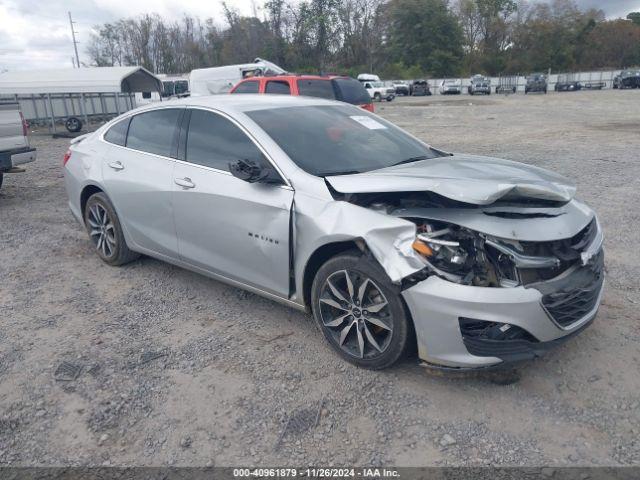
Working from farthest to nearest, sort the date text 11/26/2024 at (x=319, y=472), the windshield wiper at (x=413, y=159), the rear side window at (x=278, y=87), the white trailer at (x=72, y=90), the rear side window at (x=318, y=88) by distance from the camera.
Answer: the white trailer at (x=72, y=90) < the rear side window at (x=318, y=88) < the rear side window at (x=278, y=87) < the windshield wiper at (x=413, y=159) < the date text 11/26/2024 at (x=319, y=472)

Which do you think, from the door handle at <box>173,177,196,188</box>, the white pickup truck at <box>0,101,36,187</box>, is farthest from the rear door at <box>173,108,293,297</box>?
the white pickup truck at <box>0,101,36,187</box>

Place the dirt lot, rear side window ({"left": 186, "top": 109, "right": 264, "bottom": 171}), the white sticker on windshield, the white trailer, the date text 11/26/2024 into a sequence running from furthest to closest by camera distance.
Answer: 1. the white trailer
2. the white sticker on windshield
3. rear side window ({"left": 186, "top": 109, "right": 264, "bottom": 171})
4. the dirt lot
5. the date text 11/26/2024

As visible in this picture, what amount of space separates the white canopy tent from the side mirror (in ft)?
57.0

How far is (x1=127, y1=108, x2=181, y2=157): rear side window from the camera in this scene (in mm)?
4473

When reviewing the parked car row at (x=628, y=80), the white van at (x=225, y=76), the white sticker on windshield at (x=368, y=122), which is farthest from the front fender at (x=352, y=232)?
the parked car row at (x=628, y=80)

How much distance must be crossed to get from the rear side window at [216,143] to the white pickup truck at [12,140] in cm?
475

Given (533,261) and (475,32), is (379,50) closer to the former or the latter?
(475,32)

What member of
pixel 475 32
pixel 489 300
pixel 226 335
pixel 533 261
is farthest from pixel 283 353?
pixel 475 32

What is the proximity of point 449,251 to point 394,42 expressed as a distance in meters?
76.4

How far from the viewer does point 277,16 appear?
6488 cm

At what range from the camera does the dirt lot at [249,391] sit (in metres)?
2.64

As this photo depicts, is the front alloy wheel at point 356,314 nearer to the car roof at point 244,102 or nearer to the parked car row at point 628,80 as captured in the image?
the car roof at point 244,102

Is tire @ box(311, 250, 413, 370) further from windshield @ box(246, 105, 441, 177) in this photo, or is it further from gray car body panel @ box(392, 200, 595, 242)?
windshield @ box(246, 105, 441, 177)

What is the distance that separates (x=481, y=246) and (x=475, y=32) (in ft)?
292
